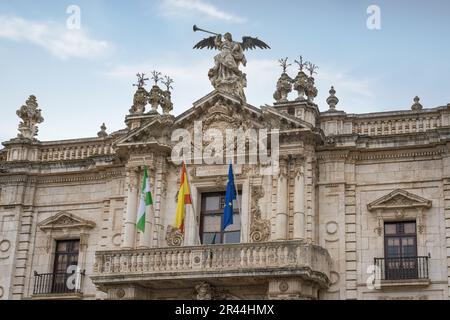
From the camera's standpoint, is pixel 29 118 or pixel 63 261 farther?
pixel 29 118

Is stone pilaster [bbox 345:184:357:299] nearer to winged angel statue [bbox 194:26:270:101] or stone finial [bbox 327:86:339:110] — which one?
stone finial [bbox 327:86:339:110]

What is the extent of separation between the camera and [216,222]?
2841 cm

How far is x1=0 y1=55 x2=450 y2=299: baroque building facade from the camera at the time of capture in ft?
85.4

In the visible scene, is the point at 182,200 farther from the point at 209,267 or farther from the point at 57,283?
the point at 57,283

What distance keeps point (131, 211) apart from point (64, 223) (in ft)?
9.61

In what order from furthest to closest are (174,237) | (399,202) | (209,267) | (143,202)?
(174,237), (143,202), (399,202), (209,267)

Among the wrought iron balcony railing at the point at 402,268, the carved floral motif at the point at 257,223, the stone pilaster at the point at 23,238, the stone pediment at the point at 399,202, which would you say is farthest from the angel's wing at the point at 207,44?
the wrought iron balcony railing at the point at 402,268

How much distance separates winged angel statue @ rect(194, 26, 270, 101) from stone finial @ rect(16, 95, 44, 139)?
663 centimetres

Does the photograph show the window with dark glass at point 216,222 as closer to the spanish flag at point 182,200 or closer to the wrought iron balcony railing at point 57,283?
the spanish flag at point 182,200

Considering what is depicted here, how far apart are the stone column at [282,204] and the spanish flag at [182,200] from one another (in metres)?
2.76

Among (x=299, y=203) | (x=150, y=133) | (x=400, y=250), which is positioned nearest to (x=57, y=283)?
(x=150, y=133)

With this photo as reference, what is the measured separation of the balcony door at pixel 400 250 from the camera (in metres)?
26.2
